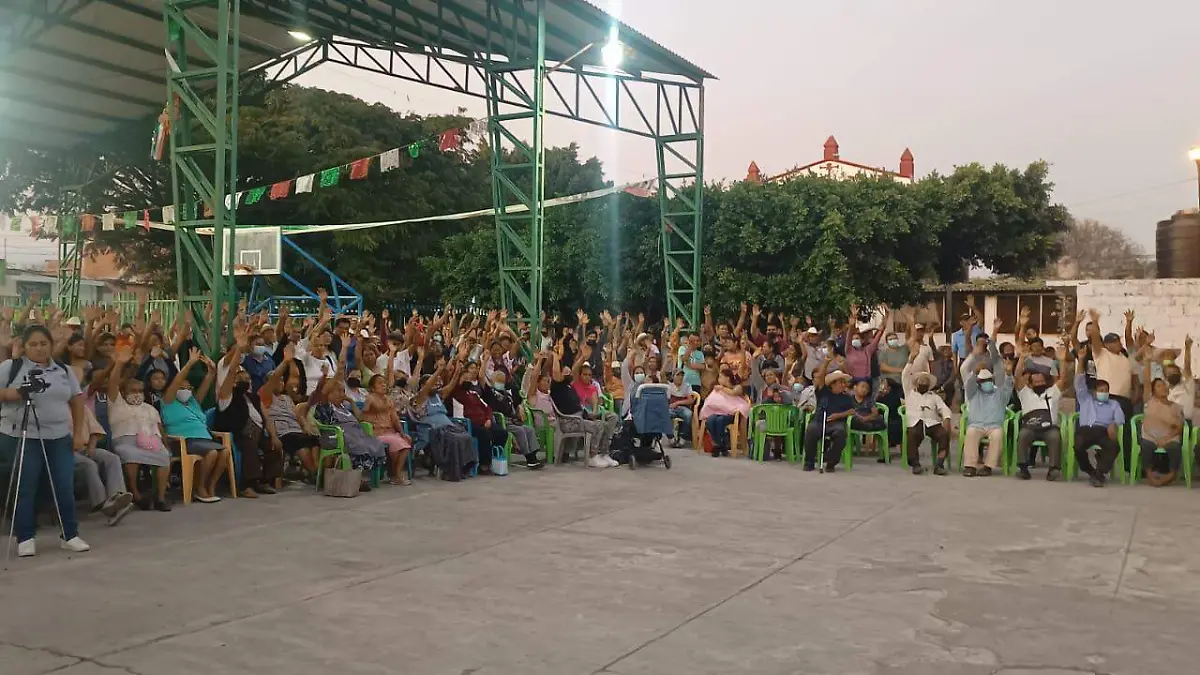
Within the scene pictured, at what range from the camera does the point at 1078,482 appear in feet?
34.6

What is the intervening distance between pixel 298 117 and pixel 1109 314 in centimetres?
2400

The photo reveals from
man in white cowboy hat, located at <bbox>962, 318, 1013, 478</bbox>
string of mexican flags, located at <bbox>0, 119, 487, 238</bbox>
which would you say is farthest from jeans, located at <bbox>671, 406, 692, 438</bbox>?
string of mexican flags, located at <bbox>0, 119, 487, 238</bbox>

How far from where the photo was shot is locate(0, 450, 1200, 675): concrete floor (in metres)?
4.60

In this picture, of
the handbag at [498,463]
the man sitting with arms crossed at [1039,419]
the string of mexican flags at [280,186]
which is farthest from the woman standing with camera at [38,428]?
the man sitting with arms crossed at [1039,419]

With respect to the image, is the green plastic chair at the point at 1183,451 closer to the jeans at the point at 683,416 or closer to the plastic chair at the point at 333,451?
the jeans at the point at 683,416

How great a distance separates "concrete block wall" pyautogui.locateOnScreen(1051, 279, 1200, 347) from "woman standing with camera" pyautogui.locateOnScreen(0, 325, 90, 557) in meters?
24.6

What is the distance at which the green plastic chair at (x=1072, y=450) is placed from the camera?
10.5 meters

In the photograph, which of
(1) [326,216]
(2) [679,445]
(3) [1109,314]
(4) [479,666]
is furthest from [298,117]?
(4) [479,666]

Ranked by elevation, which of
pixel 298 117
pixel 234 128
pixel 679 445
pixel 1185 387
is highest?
pixel 298 117

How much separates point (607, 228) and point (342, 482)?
606 inches

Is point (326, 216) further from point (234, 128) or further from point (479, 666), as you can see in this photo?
point (479, 666)

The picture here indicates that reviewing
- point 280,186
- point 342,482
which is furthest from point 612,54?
point 342,482

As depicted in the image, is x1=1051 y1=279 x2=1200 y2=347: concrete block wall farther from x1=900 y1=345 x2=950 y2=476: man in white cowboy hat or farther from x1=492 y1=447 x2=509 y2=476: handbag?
x1=492 y1=447 x2=509 y2=476: handbag

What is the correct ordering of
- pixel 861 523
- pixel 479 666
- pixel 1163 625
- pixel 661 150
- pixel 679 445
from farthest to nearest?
pixel 661 150 → pixel 679 445 → pixel 861 523 → pixel 1163 625 → pixel 479 666
